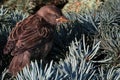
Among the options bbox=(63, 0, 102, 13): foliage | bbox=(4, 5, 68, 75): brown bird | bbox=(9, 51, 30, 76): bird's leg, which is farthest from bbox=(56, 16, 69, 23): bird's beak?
bbox=(63, 0, 102, 13): foliage

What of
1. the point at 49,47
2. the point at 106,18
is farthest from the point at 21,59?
the point at 106,18

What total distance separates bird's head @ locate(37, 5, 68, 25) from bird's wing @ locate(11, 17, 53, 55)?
0.07m

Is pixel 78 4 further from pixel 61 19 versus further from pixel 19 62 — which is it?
pixel 19 62

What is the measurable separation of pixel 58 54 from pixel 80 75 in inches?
16.4

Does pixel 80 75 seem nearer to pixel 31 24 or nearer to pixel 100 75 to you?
pixel 100 75

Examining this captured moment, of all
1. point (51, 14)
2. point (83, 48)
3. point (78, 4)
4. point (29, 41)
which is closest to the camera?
point (83, 48)

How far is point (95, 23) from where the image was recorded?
1.85m

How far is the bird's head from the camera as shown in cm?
186

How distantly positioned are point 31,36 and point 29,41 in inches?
1.1

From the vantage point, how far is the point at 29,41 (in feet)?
5.63

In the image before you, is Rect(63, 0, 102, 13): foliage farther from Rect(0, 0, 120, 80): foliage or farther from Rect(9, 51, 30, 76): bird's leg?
Rect(9, 51, 30, 76): bird's leg

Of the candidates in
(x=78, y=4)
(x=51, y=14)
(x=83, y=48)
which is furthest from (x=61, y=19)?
(x=78, y=4)

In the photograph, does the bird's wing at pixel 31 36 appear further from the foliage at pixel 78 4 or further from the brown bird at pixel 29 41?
the foliage at pixel 78 4

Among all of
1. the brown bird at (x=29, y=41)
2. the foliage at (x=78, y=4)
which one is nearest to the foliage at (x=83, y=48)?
the brown bird at (x=29, y=41)
